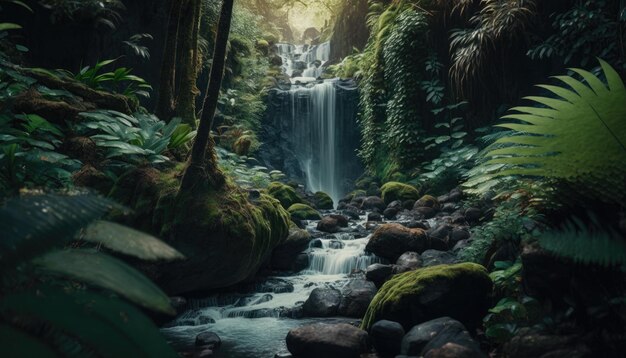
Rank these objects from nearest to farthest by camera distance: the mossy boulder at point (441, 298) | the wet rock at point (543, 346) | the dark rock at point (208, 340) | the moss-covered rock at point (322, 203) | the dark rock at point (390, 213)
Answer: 1. the wet rock at point (543, 346)
2. the mossy boulder at point (441, 298)
3. the dark rock at point (208, 340)
4. the dark rock at point (390, 213)
5. the moss-covered rock at point (322, 203)

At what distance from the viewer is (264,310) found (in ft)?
18.2

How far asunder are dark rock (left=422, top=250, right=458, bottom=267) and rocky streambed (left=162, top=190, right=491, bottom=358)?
14mm

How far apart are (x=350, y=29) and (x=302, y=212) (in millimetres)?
11539

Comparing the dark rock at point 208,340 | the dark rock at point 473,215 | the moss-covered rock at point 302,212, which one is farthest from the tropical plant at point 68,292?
the moss-covered rock at point 302,212

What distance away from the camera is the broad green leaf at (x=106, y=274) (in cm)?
64

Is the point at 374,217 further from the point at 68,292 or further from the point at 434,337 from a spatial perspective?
the point at 68,292

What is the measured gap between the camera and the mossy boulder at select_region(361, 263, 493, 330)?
13.7 ft

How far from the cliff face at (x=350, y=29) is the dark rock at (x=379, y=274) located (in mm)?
13696

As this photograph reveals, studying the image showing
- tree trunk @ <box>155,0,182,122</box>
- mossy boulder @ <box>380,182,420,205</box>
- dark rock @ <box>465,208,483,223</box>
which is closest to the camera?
tree trunk @ <box>155,0,182,122</box>

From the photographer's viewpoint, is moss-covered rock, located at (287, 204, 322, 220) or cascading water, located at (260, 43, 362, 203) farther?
cascading water, located at (260, 43, 362, 203)

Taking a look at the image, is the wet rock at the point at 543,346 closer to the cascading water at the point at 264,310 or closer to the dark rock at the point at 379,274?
the cascading water at the point at 264,310

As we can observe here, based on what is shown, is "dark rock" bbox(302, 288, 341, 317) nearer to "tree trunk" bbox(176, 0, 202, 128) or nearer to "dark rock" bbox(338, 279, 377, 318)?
"dark rock" bbox(338, 279, 377, 318)

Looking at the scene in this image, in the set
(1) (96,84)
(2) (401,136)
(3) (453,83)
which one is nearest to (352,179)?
(2) (401,136)

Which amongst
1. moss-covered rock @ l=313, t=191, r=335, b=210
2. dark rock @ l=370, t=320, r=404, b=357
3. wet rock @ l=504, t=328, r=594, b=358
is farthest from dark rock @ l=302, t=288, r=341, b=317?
moss-covered rock @ l=313, t=191, r=335, b=210
